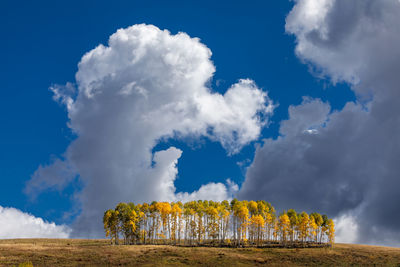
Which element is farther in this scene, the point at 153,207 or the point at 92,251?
the point at 153,207

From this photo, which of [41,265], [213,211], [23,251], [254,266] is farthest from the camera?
[213,211]

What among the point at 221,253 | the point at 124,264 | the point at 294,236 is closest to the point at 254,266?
the point at 221,253

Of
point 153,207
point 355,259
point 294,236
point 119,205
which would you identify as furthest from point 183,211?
point 355,259

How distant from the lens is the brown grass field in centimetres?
8656

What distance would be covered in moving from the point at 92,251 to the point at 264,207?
64476 mm

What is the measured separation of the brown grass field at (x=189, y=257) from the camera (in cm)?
8656

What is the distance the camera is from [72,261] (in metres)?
85.9

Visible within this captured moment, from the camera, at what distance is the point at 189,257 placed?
308ft

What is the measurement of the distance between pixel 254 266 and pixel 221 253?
522 inches

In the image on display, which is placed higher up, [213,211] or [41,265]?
[213,211]

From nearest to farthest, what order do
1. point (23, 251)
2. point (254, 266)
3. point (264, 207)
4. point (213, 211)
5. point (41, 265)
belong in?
point (41, 265)
point (254, 266)
point (23, 251)
point (213, 211)
point (264, 207)

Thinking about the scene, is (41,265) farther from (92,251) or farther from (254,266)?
(254,266)

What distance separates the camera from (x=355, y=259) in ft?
327

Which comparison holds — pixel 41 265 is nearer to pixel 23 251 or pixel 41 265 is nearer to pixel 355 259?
pixel 23 251
